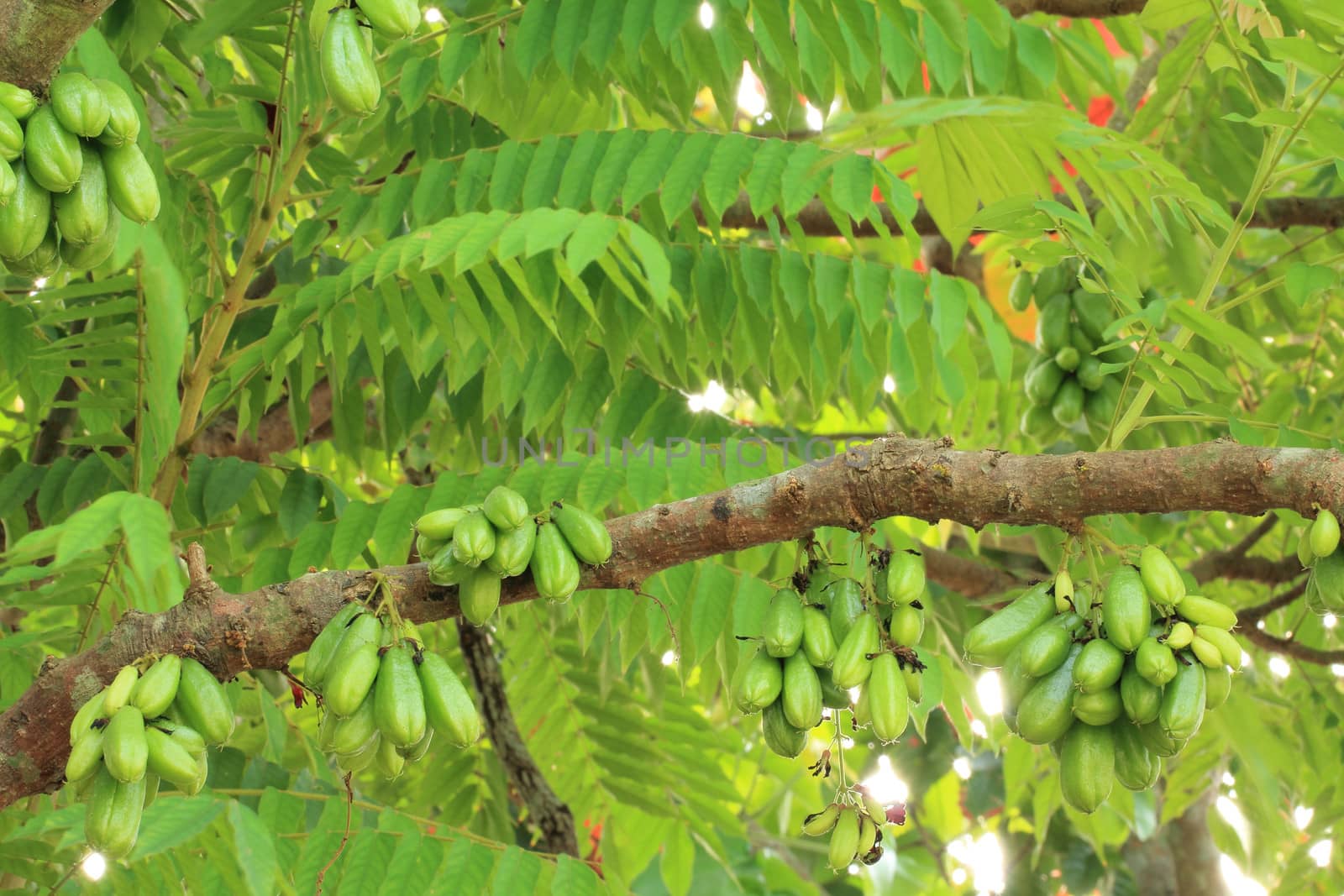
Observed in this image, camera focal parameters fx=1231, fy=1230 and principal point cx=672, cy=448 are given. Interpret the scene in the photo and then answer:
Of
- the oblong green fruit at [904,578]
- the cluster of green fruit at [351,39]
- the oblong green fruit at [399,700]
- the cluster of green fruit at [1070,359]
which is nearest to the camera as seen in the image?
the oblong green fruit at [399,700]

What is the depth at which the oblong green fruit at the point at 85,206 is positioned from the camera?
1.56m

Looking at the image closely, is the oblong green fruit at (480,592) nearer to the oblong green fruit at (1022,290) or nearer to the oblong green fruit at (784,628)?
the oblong green fruit at (784,628)

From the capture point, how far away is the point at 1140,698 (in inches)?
61.2

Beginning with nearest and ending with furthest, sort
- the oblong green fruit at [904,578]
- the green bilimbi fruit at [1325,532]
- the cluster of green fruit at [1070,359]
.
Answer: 1. the green bilimbi fruit at [1325,532]
2. the oblong green fruit at [904,578]
3. the cluster of green fruit at [1070,359]

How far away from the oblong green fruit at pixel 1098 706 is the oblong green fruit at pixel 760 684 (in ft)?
1.29

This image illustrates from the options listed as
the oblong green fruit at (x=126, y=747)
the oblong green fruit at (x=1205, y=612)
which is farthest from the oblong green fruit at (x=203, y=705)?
the oblong green fruit at (x=1205, y=612)

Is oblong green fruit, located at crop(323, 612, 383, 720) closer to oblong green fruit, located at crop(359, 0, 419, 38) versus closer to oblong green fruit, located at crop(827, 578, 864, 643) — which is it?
oblong green fruit, located at crop(827, 578, 864, 643)

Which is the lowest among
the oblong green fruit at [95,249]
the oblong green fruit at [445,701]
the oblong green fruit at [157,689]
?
the oblong green fruit at [445,701]

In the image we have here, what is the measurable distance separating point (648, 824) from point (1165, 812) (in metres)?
2.30

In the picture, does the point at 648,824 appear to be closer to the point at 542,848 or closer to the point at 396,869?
the point at 542,848

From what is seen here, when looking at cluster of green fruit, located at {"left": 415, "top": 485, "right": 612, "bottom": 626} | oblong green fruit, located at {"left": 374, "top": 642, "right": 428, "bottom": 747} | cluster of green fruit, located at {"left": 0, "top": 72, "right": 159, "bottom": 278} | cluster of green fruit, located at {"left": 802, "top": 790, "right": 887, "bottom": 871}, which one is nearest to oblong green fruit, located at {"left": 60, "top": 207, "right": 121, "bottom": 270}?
cluster of green fruit, located at {"left": 0, "top": 72, "right": 159, "bottom": 278}

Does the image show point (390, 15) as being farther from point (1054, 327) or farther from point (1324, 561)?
point (1054, 327)

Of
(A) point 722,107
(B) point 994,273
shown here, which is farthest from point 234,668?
(B) point 994,273

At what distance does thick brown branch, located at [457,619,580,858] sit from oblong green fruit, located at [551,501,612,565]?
1869 mm
